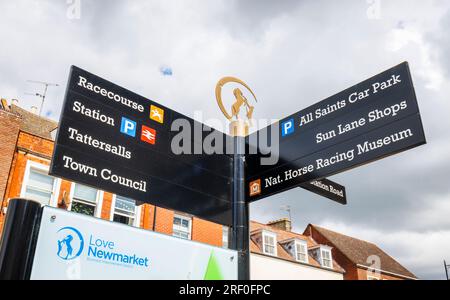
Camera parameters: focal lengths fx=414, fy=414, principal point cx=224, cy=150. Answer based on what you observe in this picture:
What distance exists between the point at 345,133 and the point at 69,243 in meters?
3.05

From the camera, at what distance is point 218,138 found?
549 cm

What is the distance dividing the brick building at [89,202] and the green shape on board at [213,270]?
903cm

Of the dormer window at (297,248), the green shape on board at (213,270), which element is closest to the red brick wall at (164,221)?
the dormer window at (297,248)

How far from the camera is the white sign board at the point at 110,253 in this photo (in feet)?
9.69

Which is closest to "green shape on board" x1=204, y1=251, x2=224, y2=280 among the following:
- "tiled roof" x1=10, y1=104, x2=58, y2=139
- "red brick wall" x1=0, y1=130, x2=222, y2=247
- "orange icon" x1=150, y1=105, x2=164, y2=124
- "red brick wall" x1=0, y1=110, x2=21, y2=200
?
"orange icon" x1=150, y1=105, x2=164, y2=124

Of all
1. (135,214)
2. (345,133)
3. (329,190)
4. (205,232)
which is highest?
(135,214)

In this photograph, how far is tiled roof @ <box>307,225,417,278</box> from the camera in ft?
114

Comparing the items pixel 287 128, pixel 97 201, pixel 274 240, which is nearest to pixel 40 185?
pixel 97 201

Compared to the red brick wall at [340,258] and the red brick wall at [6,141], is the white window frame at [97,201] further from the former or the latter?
the red brick wall at [340,258]

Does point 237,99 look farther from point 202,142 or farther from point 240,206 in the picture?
point 240,206

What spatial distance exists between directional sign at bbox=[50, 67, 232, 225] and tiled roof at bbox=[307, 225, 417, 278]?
31011mm
